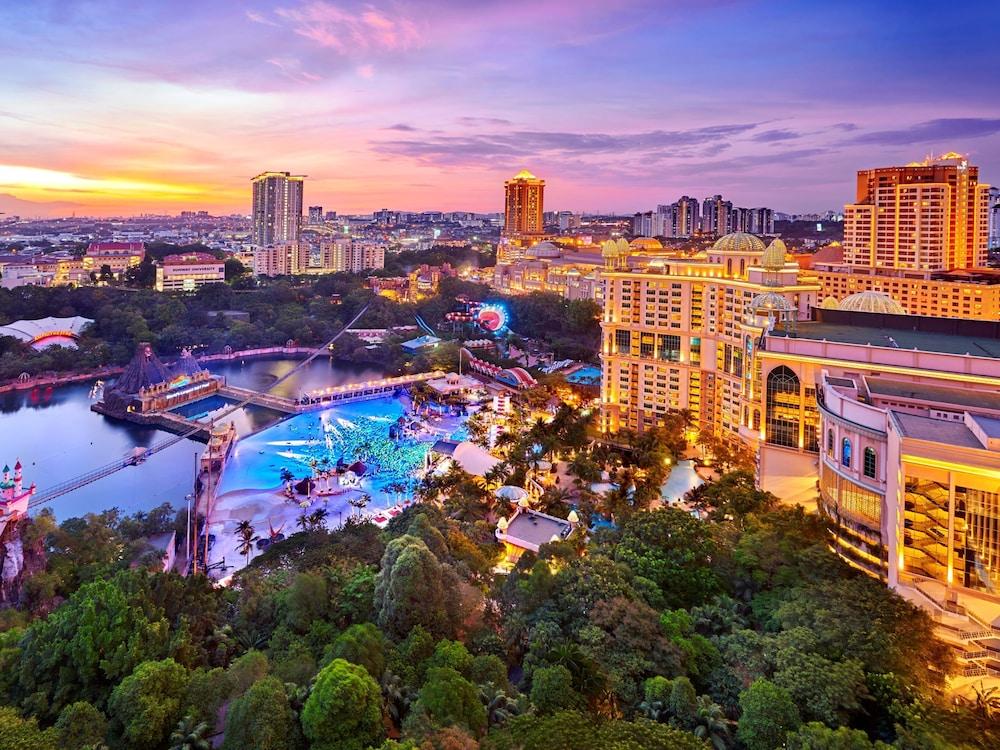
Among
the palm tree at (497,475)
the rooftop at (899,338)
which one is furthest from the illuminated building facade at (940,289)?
the palm tree at (497,475)

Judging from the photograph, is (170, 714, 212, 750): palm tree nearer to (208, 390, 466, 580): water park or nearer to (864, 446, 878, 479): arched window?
(208, 390, 466, 580): water park

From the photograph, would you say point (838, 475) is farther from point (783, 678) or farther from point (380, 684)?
point (380, 684)

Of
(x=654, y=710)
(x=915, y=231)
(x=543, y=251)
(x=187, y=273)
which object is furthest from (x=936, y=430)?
(x=187, y=273)

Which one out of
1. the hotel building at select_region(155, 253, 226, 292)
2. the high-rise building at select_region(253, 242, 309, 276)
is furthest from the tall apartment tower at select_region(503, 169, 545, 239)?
the hotel building at select_region(155, 253, 226, 292)

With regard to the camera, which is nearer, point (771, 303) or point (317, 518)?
point (317, 518)

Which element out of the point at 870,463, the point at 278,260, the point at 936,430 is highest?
the point at 278,260

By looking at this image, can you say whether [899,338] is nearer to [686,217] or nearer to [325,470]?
[325,470]
